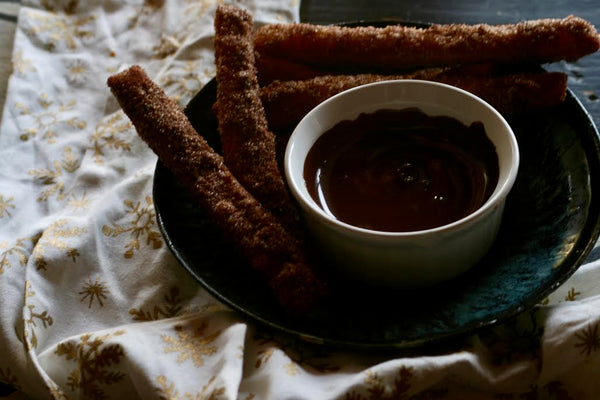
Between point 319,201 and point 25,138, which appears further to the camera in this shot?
point 25,138

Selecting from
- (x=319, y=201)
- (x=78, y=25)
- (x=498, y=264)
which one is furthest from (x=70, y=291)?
(x=78, y=25)

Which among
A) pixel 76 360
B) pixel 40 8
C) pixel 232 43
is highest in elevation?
pixel 232 43

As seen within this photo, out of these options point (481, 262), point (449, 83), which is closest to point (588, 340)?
point (481, 262)

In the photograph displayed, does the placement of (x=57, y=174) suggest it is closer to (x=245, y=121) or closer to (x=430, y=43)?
(x=245, y=121)

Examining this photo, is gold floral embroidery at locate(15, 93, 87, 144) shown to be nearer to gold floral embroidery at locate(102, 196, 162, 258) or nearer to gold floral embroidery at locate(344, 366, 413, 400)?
gold floral embroidery at locate(102, 196, 162, 258)

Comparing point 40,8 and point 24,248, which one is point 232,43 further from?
point 40,8

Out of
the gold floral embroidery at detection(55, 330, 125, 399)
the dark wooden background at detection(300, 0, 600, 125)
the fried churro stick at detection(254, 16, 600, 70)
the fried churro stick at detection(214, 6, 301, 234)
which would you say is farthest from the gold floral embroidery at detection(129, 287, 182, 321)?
the dark wooden background at detection(300, 0, 600, 125)

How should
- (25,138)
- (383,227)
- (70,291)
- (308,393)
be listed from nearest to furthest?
(308,393), (383,227), (70,291), (25,138)
